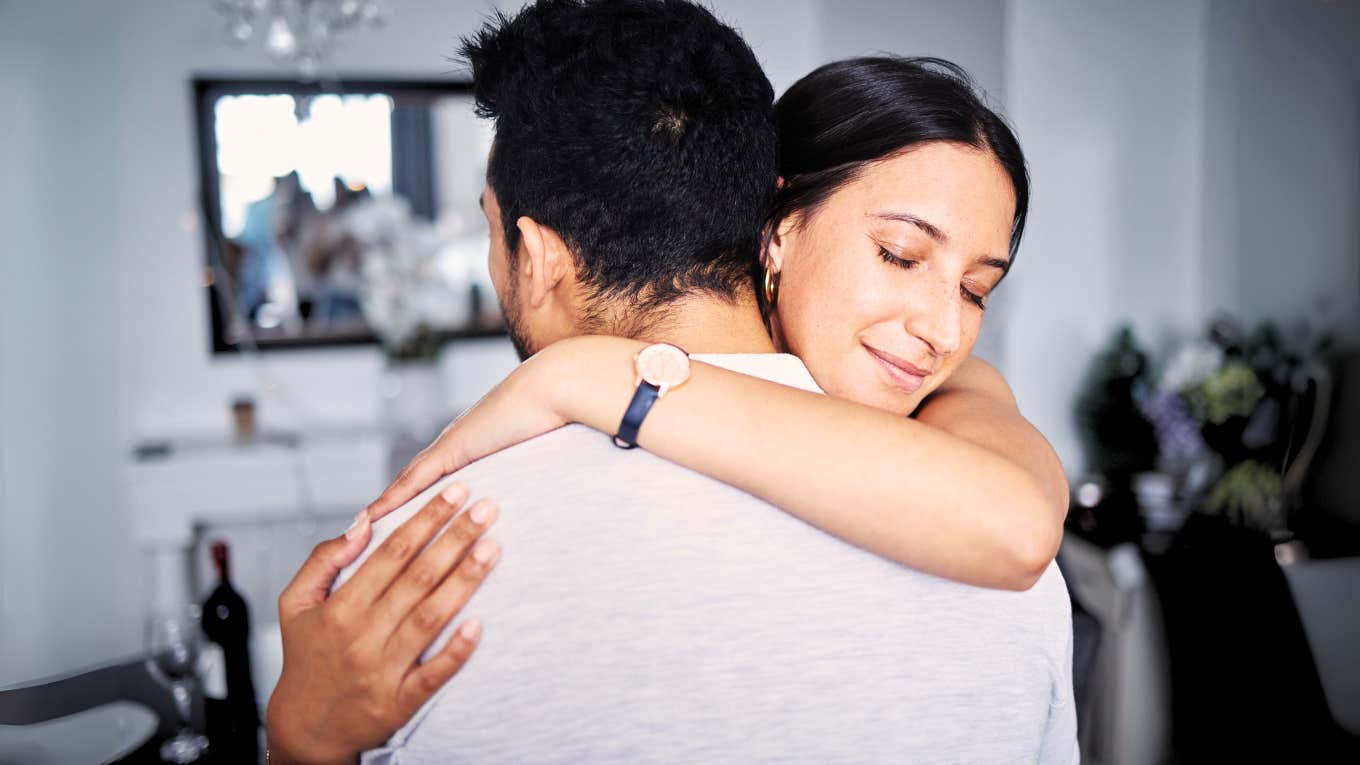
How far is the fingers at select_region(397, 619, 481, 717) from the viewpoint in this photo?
67 centimetres

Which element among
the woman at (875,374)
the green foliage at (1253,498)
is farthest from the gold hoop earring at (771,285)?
the green foliage at (1253,498)

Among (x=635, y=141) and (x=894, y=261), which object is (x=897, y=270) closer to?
(x=894, y=261)

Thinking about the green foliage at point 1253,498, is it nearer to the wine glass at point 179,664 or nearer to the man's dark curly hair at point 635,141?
the man's dark curly hair at point 635,141

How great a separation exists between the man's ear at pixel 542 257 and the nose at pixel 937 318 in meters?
0.35

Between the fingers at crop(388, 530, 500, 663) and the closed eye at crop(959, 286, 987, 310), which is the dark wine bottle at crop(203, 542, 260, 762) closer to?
the fingers at crop(388, 530, 500, 663)

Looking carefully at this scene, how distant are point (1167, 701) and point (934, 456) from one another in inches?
94.4

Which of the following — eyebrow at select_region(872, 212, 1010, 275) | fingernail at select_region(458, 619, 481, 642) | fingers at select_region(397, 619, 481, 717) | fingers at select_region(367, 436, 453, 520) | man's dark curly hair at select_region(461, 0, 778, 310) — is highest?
man's dark curly hair at select_region(461, 0, 778, 310)

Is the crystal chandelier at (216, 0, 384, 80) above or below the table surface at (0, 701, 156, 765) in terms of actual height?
above

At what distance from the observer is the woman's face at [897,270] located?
2.95 feet

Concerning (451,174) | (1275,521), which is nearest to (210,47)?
(451,174)

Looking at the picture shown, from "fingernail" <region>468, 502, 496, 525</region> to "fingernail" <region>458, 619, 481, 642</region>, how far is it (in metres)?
0.07

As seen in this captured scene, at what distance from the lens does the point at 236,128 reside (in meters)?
3.51

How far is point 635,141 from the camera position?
29.8 inches

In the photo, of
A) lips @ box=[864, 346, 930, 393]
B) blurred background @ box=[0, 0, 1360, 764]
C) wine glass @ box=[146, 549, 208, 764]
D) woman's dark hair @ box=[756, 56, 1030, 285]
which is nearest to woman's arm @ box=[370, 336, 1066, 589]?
lips @ box=[864, 346, 930, 393]
